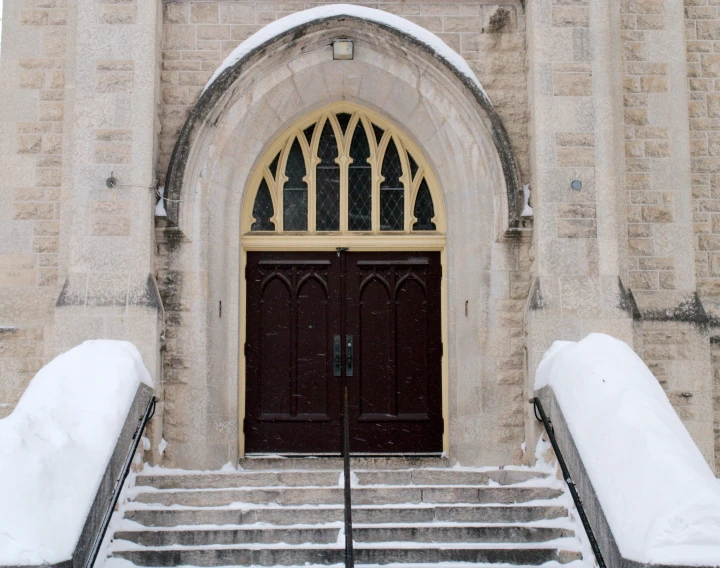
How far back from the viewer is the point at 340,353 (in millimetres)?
8727

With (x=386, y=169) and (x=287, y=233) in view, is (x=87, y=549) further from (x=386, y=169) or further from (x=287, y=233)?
(x=386, y=169)

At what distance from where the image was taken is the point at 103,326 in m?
7.63

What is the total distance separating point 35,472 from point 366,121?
489 cm

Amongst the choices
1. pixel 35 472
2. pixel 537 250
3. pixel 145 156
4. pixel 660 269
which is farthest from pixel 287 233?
pixel 35 472

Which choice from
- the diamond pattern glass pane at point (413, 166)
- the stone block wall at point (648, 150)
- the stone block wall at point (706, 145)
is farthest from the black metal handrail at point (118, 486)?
the stone block wall at point (706, 145)

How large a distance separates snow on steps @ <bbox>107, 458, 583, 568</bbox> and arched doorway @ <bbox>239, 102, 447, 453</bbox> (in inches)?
51.6

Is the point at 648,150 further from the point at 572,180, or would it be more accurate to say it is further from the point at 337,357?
the point at 337,357

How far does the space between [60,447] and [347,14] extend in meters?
4.57

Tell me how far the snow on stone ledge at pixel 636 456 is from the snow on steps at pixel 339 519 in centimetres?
74

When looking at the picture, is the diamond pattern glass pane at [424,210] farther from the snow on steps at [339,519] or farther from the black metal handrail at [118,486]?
the black metal handrail at [118,486]

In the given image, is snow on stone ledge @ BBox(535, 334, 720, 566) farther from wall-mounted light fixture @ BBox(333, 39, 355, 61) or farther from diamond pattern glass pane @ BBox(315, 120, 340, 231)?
wall-mounted light fixture @ BBox(333, 39, 355, 61)

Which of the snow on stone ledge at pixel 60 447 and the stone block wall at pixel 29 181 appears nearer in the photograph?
the snow on stone ledge at pixel 60 447

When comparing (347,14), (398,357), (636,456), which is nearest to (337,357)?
(398,357)

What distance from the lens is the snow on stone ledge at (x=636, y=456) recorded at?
5.04 meters
